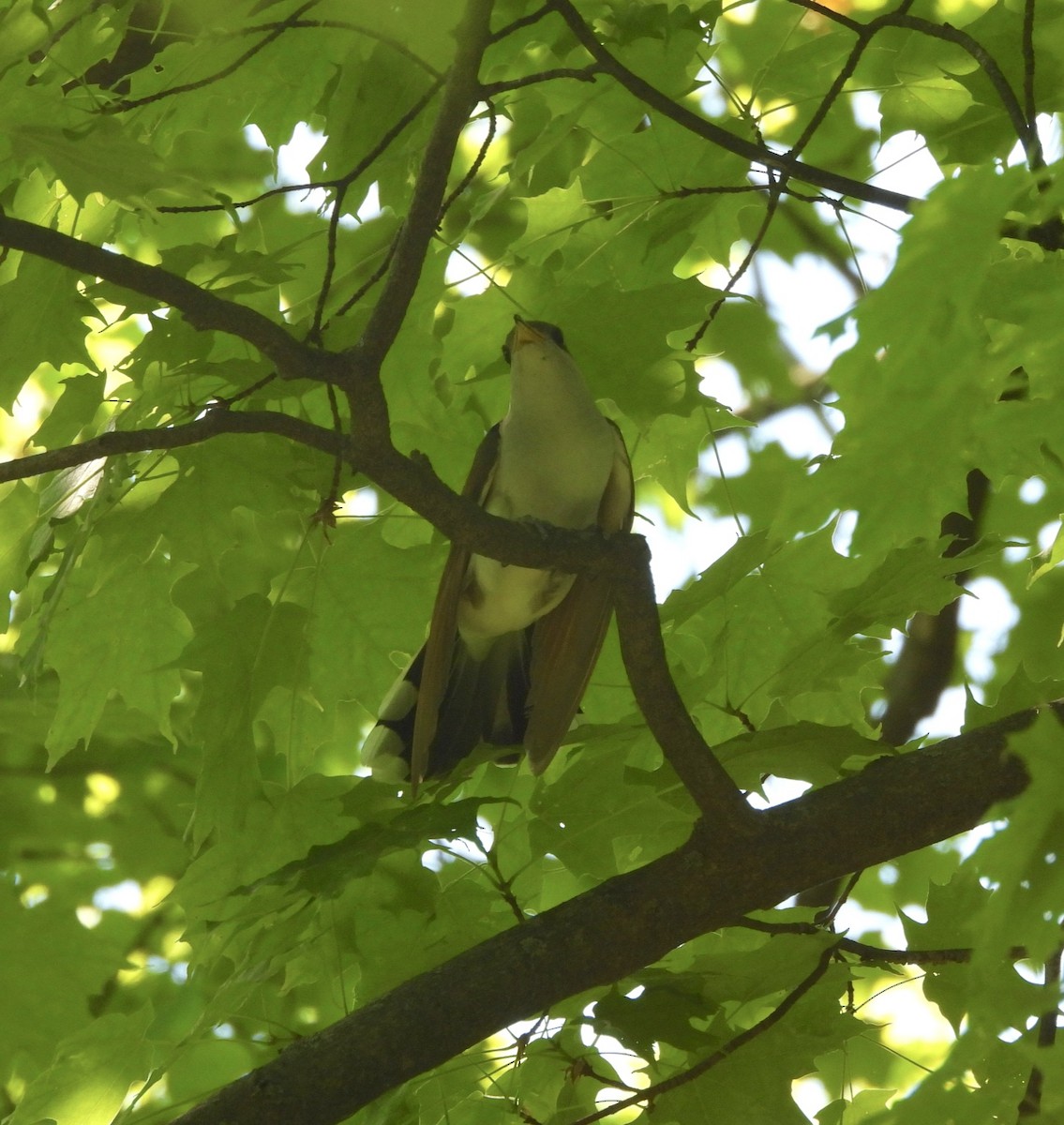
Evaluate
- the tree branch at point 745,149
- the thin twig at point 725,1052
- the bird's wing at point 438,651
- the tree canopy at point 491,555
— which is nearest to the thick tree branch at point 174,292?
the tree canopy at point 491,555

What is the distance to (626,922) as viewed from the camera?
7.95 feet

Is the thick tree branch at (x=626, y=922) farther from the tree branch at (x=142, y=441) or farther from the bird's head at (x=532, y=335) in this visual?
the bird's head at (x=532, y=335)

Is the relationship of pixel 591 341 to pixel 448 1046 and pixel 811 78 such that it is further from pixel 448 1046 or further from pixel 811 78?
pixel 448 1046

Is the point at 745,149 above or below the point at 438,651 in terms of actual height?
above

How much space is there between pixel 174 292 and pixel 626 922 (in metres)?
1.39

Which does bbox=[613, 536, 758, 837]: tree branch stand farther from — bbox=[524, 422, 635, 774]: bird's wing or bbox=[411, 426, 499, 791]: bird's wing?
bbox=[411, 426, 499, 791]: bird's wing

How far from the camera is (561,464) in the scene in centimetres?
380

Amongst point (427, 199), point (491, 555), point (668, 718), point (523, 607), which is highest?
point (523, 607)

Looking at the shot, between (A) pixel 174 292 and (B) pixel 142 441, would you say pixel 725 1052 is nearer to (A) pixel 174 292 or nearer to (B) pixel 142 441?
(B) pixel 142 441

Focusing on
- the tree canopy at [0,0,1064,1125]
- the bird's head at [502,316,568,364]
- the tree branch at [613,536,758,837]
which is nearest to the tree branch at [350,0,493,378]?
the tree canopy at [0,0,1064,1125]

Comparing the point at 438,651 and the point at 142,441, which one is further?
the point at 438,651

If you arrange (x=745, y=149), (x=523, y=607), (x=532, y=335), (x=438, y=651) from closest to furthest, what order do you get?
(x=745, y=149) < (x=438, y=651) < (x=532, y=335) < (x=523, y=607)

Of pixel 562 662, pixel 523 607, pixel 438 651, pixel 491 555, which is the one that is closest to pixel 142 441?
pixel 491 555

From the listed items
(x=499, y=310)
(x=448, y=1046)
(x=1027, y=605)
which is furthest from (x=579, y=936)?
(x=1027, y=605)
